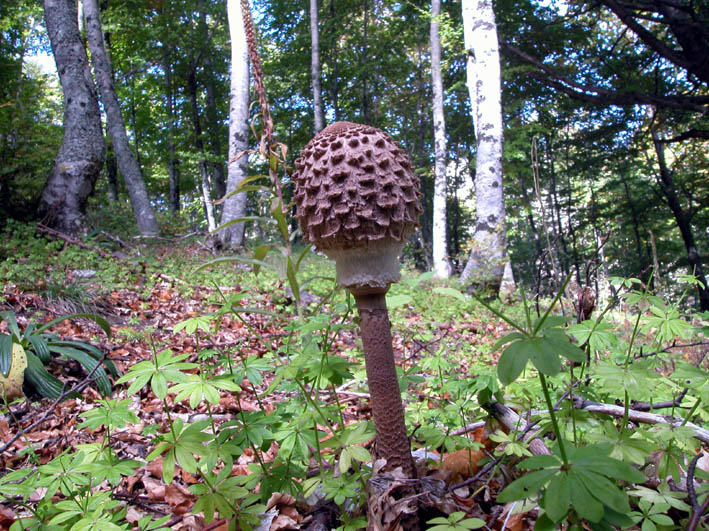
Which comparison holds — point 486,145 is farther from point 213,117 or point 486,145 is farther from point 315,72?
point 213,117

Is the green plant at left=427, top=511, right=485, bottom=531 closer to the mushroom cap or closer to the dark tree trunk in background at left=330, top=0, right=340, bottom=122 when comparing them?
the mushroom cap

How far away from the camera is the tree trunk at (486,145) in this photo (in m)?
8.12

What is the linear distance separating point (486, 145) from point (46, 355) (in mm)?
8040

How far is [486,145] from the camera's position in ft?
27.7

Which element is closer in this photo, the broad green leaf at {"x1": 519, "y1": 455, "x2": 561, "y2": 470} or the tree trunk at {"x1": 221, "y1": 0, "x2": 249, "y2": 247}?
the broad green leaf at {"x1": 519, "y1": 455, "x2": 561, "y2": 470}

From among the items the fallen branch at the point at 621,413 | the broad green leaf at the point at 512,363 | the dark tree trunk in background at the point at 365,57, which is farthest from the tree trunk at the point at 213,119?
the broad green leaf at the point at 512,363

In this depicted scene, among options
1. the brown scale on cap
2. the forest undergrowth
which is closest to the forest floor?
the forest undergrowth

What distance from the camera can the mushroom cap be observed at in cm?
127

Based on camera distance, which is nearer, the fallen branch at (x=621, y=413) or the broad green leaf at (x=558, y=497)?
the broad green leaf at (x=558, y=497)

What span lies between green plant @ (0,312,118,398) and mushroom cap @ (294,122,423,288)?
221cm

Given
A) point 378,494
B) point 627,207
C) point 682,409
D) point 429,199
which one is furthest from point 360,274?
point 429,199

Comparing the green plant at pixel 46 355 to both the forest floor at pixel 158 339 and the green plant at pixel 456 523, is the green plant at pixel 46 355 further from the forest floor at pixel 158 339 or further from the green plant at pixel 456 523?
the green plant at pixel 456 523

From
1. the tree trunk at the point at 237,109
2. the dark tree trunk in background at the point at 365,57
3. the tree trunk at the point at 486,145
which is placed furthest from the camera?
the dark tree trunk in background at the point at 365,57

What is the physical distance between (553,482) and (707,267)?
19485mm
